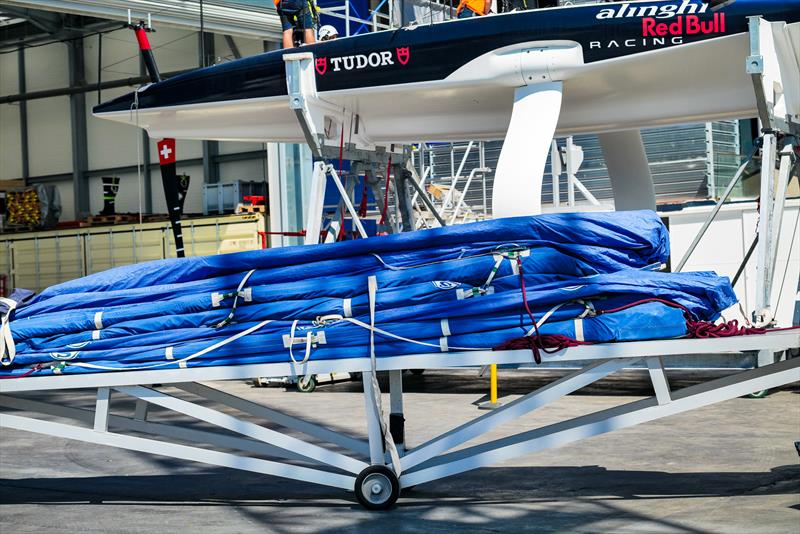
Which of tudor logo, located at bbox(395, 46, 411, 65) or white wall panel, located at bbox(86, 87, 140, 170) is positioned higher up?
white wall panel, located at bbox(86, 87, 140, 170)

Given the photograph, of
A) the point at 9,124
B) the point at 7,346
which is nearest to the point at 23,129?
the point at 9,124

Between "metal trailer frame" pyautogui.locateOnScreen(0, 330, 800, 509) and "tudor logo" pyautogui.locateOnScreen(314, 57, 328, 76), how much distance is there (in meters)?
4.21

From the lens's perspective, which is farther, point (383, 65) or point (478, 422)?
point (383, 65)

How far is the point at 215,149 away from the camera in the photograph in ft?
101

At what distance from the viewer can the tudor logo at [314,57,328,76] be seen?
9.85 meters

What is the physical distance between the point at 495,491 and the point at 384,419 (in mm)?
1324

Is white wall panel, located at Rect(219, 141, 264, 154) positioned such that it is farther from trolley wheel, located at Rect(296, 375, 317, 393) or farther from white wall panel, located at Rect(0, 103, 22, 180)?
trolley wheel, located at Rect(296, 375, 317, 393)

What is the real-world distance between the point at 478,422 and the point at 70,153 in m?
30.6

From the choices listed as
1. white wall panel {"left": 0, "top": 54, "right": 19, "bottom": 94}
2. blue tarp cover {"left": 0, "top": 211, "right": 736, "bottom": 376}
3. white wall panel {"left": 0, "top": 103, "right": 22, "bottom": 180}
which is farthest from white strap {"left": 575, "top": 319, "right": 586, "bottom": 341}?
white wall panel {"left": 0, "top": 54, "right": 19, "bottom": 94}

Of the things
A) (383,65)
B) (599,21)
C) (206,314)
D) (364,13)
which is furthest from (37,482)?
(364,13)

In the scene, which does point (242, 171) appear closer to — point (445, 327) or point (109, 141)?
point (109, 141)

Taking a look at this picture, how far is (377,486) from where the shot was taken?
6297mm

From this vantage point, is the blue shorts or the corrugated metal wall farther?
the corrugated metal wall

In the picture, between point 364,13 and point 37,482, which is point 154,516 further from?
point 364,13
